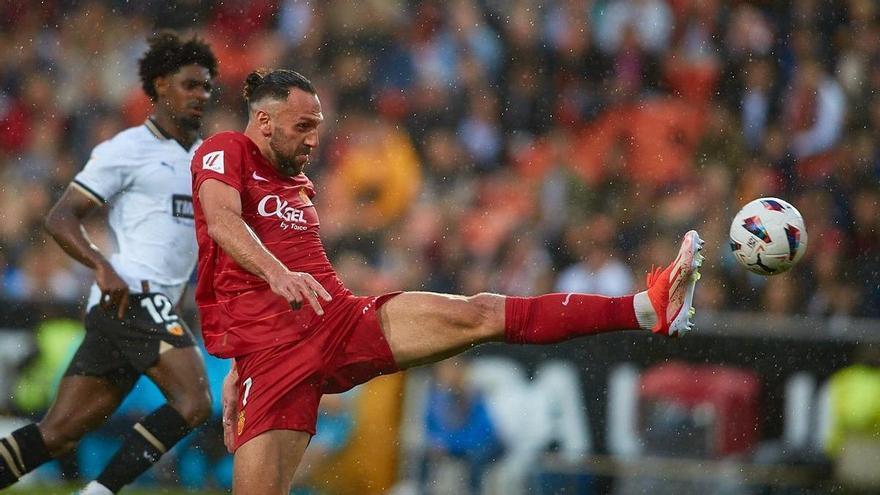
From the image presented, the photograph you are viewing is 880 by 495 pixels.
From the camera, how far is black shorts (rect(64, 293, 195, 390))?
7035 mm

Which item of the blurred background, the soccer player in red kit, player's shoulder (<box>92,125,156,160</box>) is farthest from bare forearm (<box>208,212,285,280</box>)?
the blurred background

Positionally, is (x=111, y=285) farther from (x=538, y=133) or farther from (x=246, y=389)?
(x=538, y=133)

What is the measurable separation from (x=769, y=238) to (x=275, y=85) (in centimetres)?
223

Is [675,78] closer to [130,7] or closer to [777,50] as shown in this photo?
[777,50]

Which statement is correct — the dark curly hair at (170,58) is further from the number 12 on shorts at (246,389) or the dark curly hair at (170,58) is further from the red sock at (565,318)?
the red sock at (565,318)

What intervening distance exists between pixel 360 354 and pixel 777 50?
7.75m

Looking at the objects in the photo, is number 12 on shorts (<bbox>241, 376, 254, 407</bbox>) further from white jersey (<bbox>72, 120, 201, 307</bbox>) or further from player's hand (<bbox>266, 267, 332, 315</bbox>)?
white jersey (<bbox>72, 120, 201, 307</bbox>)

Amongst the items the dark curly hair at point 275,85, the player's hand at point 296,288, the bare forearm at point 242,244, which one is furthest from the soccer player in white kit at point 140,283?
the player's hand at point 296,288

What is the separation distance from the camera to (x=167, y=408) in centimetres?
702

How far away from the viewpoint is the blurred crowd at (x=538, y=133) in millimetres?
11625

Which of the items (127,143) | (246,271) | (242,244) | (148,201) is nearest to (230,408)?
(246,271)

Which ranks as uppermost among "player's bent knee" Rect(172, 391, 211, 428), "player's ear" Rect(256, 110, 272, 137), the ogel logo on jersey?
"player's ear" Rect(256, 110, 272, 137)

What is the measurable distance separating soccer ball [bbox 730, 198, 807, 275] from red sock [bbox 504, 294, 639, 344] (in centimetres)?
76

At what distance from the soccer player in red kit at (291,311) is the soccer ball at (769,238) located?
519 millimetres
